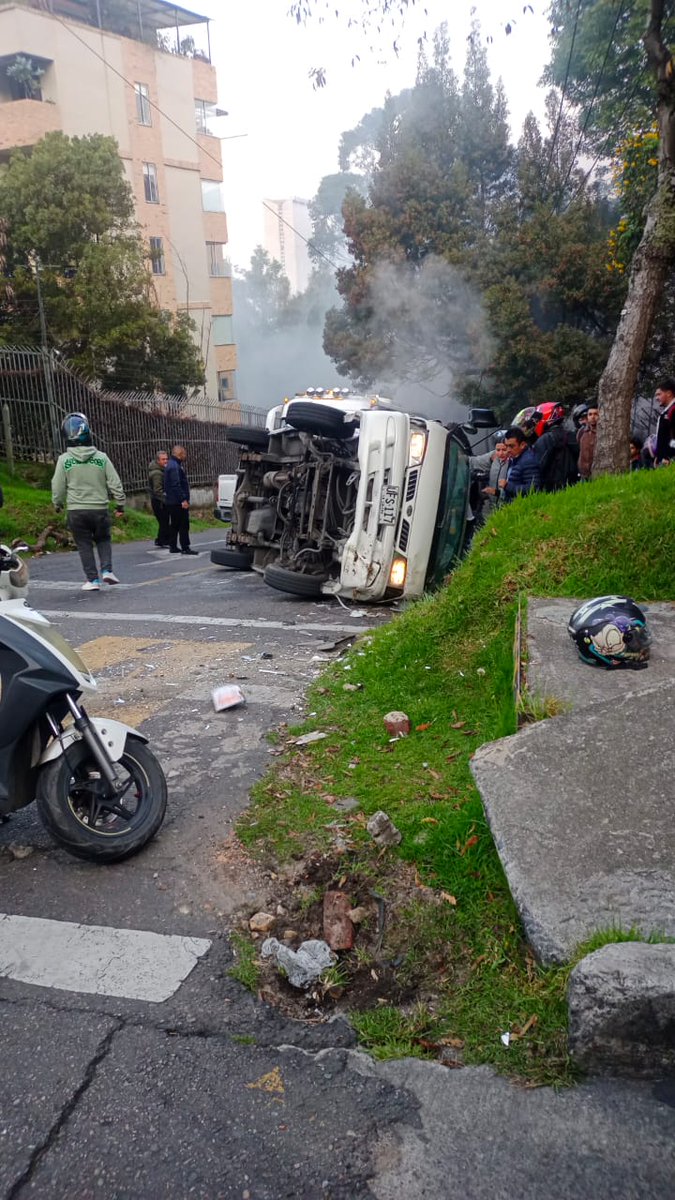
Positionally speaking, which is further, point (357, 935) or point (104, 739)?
point (104, 739)

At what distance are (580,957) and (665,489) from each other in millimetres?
4176

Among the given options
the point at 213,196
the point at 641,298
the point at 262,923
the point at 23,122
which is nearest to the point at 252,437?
the point at 641,298

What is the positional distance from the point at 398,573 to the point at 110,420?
14.0 m

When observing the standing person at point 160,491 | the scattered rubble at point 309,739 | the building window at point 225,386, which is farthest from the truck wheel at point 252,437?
the building window at point 225,386

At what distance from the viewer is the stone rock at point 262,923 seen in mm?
3107

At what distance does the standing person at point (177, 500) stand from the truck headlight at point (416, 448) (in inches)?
223

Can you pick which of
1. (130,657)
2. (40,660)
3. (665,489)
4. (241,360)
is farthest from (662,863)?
(241,360)

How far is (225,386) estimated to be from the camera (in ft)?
130

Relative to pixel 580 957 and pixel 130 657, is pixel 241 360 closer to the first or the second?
pixel 130 657

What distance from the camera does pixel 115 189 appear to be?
22.7m

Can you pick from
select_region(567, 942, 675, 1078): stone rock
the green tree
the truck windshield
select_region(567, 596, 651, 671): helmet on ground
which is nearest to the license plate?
the truck windshield

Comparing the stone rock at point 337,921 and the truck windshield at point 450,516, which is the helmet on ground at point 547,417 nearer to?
the truck windshield at point 450,516

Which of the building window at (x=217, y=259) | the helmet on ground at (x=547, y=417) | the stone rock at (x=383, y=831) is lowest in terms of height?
the stone rock at (x=383, y=831)

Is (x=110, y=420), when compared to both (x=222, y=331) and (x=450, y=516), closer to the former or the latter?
(x=450, y=516)
